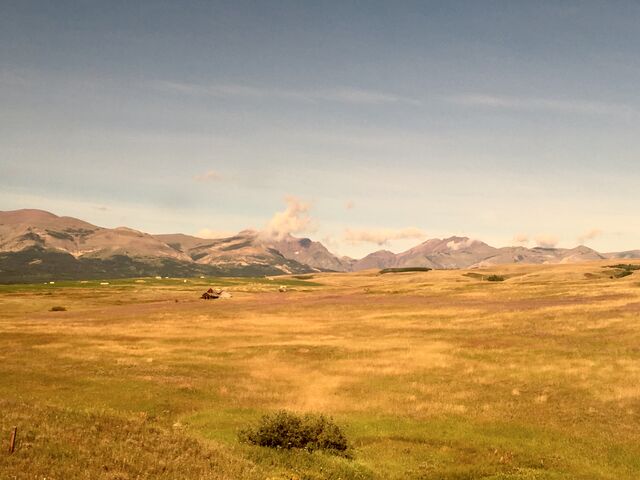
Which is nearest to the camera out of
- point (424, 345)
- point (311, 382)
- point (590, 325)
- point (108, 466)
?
point (108, 466)

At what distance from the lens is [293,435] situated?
2414cm

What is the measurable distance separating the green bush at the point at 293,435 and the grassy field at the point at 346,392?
961 mm

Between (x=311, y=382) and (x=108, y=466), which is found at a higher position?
(x=108, y=466)

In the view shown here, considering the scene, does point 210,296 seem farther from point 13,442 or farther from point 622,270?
point 622,270

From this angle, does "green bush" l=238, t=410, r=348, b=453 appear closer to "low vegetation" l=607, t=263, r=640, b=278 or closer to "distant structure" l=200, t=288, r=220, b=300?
"distant structure" l=200, t=288, r=220, b=300

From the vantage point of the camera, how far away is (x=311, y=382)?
136 feet

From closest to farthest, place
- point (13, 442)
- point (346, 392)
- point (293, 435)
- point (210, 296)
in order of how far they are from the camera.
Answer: point (13, 442) → point (293, 435) → point (346, 392) → point (210, 296)

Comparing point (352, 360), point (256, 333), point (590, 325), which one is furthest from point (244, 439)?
point (590, 325)

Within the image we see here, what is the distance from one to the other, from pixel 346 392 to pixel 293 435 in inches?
573

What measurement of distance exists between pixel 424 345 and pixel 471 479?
33.0 metres

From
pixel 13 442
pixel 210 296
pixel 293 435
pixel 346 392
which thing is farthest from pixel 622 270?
pixel 13 442

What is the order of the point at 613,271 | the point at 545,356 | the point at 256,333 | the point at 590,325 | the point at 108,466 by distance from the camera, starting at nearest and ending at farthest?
the point at 108,466 < the point at 545,356 < the point at 590,325 < the point at 256,333 < the point at 613,271

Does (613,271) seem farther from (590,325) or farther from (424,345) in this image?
(424,345)

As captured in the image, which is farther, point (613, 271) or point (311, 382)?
point (613, 271)
